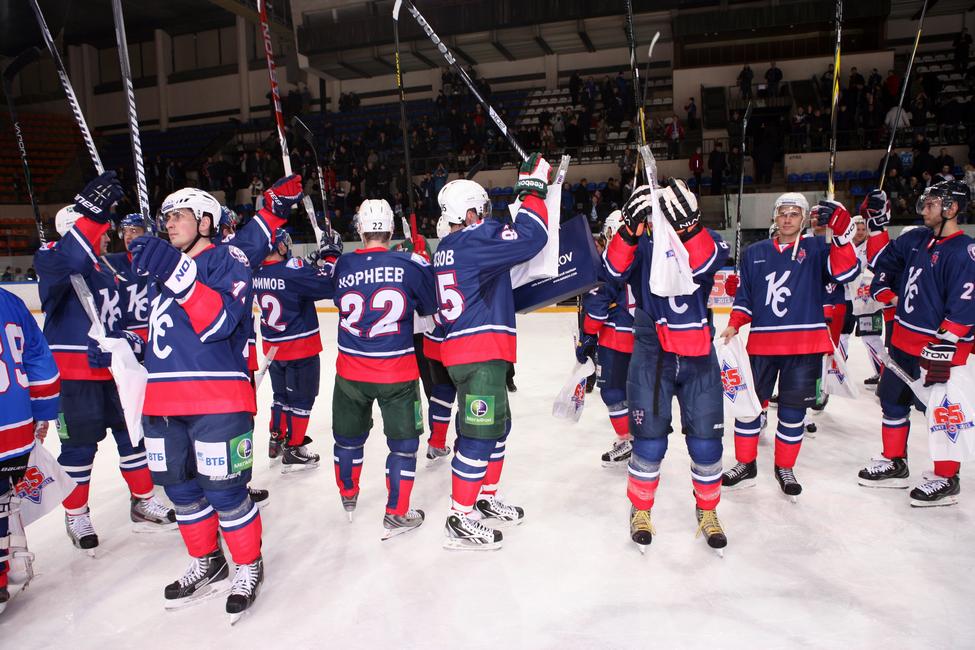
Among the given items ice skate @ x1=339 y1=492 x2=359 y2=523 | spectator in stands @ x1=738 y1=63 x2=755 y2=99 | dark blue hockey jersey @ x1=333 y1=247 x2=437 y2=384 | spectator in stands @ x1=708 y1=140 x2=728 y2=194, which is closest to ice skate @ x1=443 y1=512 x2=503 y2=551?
ice skate @ x1=339 y1=492 x2=359 y2=523

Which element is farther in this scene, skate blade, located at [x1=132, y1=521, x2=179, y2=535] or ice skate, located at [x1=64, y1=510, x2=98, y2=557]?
skate blade, located at [x1=132, y1=521, x2=179, y2=535]

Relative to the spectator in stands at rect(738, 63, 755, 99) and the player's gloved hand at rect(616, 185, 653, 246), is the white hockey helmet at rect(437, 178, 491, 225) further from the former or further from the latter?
the spectator in stands at rect(738, 63, 755, 99)

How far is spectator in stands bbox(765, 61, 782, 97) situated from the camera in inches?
565

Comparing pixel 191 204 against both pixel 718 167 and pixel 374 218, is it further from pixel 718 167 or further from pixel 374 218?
pixel 718 167

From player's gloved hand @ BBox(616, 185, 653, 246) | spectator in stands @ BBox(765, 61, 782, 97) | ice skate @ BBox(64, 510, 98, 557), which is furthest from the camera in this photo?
spectator in stands @ BBox(765, 61, 782, 97)

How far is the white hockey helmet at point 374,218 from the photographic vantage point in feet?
10.5

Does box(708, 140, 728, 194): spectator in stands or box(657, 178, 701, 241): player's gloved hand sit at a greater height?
box(708, 140, 728, 194): spectator in stands

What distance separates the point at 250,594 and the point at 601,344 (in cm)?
250

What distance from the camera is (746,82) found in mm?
14242

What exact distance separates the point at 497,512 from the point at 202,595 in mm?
1396

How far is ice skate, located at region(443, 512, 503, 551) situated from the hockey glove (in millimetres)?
2284

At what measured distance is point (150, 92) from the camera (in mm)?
21766

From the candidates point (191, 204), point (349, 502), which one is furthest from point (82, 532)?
point (191, 204)

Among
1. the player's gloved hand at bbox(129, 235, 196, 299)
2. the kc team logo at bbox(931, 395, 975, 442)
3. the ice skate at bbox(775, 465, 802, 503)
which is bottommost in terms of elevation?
the ice skate at bbox(775, 465, 802, 503)
